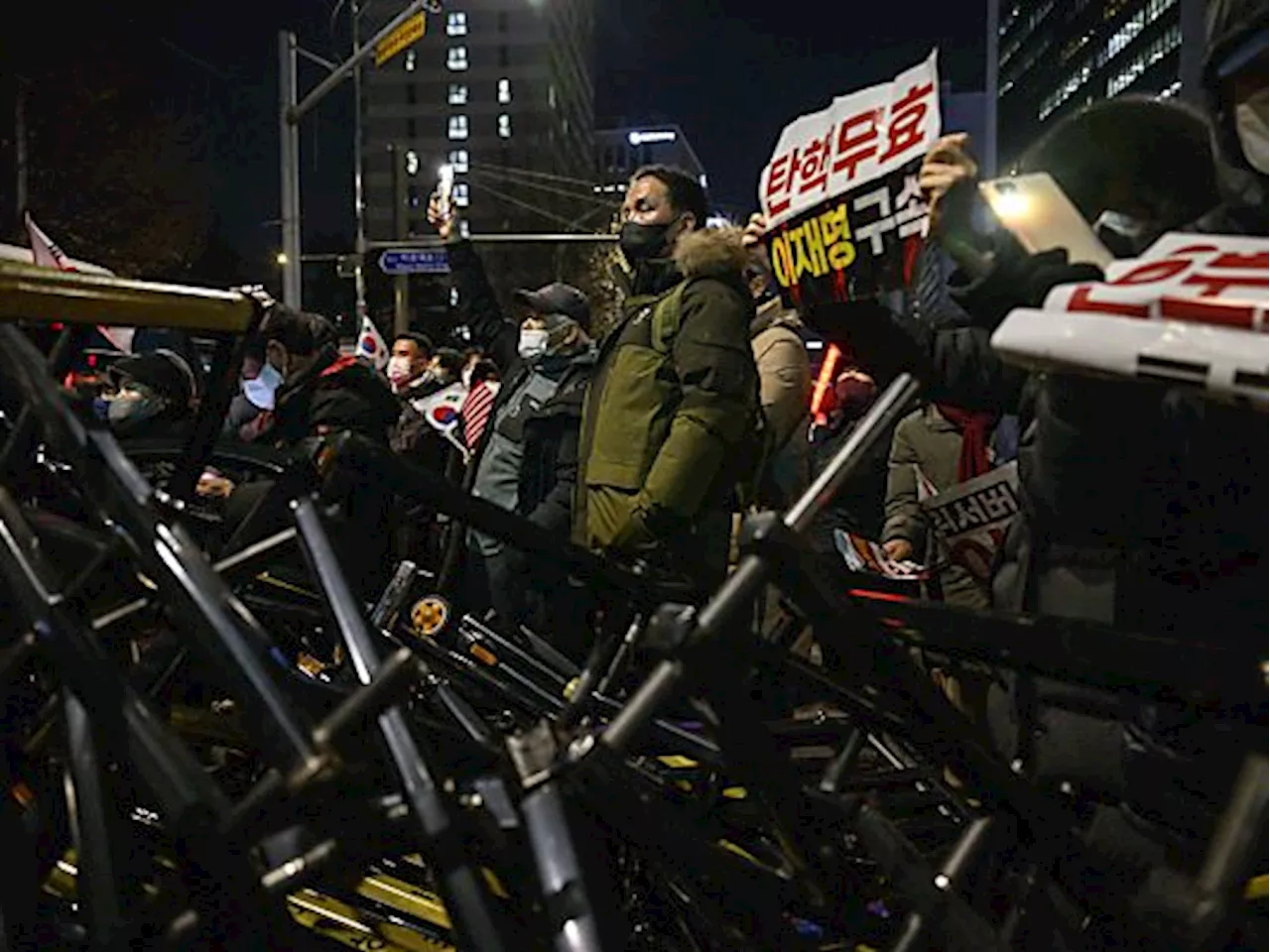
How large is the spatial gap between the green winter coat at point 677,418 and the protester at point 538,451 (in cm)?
30

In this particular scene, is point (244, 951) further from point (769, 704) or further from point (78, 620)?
point (769, 704)

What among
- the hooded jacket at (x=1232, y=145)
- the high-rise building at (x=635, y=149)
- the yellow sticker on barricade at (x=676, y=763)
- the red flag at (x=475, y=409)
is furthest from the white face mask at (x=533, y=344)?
the high-rise building at (x=635, y=149)

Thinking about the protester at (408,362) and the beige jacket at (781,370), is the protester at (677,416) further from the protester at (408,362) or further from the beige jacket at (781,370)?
the protester at (408,362)

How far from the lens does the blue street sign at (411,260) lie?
19984 millimetres

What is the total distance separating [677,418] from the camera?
4605 millimetres

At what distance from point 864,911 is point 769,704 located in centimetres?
74

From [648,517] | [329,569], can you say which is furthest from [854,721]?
[648,517]

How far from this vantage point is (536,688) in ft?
10.1

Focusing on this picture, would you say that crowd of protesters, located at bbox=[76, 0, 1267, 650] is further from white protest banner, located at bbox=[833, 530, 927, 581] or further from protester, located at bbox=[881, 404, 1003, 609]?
white protest banner, located at bbox=[833, 530, 927, 581]

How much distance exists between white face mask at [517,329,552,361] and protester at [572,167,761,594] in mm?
1187

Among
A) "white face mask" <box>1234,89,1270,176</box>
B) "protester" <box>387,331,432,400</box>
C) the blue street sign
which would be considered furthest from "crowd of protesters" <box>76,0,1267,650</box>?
the blue street sign

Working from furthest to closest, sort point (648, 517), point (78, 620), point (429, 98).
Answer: point (429, 98) < point (648, 517) < point (78, 620)

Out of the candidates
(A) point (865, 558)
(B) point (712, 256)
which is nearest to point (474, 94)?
(B) point (712, 256)

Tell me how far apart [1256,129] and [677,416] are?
8.14 ft
